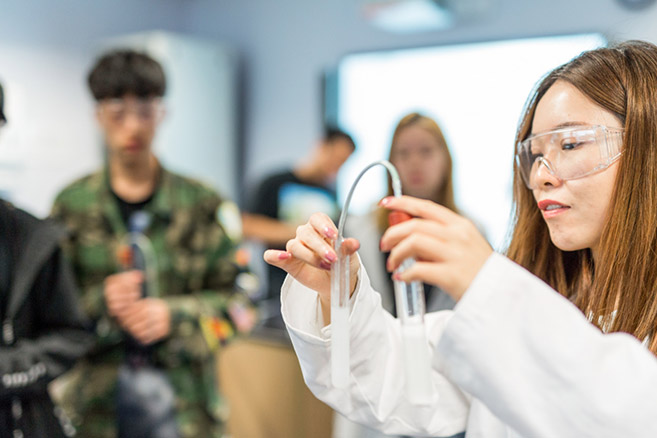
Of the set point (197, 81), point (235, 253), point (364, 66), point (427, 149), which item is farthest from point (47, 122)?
point (427, 149)

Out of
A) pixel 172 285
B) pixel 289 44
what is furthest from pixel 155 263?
pixel 289 44

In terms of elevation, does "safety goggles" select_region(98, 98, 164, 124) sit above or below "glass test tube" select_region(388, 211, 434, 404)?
above

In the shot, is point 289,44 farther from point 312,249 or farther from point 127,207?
point 312,249

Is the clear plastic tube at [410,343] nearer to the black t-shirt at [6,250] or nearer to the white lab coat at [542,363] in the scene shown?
the white lab coat at [542,363]

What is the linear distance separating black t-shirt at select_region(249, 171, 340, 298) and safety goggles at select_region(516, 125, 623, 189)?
94.2 inches

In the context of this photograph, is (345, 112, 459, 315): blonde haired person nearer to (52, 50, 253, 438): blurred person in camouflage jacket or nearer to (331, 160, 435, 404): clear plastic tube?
(52, 50, 253, 438): blurred person in camouflage jacket

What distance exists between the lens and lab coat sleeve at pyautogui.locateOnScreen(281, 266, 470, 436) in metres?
0.94

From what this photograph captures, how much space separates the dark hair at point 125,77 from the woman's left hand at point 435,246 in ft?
4.84

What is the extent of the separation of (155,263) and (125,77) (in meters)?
0.58

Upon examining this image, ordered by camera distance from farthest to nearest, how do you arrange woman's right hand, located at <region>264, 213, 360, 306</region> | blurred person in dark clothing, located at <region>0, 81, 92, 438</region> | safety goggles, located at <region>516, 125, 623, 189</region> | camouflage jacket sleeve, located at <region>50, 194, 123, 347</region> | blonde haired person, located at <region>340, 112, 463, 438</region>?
blonde haired person, located at <region>340, 112, 463, 438</region> → camouflage jacket sleeve, located at <region>50, 194, 123, 347</region> → blurred person in dark clothing, located at <region>0, 81, 92, 438</region> → safety goggles, located at <region>516, 125, 623, 189</region> → woman's right hand, located at <region>264, 213, 360, 306</region>

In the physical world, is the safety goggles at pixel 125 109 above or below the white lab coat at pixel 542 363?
above

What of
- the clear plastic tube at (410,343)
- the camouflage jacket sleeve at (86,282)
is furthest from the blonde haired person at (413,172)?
the clear plastic tube at (410,343)

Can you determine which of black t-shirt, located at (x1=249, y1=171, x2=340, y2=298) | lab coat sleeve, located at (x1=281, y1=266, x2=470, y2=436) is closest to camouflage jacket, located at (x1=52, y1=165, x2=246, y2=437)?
lab coat sleeve, located at (x1=281, y1=266, x2=470, y2=436)

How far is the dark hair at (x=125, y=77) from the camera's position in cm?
Answer: 196
